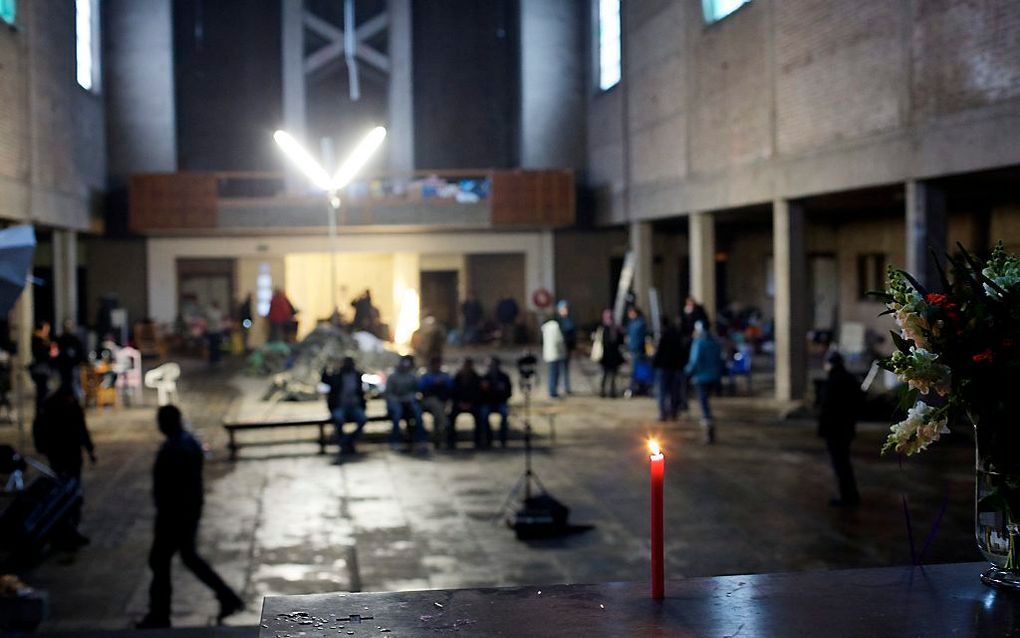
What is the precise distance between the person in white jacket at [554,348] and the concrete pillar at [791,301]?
12.9 feet

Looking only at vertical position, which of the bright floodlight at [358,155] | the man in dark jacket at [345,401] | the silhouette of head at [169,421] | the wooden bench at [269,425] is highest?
the bright floodlight at [358,155]

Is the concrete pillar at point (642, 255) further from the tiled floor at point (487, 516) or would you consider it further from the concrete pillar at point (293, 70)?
the concrete pillar at point (293, 70)

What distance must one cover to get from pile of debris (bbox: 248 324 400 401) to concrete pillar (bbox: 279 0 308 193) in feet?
49.0

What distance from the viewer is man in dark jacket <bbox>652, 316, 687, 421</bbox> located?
17.2 metres

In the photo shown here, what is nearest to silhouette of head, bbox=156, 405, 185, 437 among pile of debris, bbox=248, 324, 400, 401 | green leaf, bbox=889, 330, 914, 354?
green leaf, bbox=889, 330, 914, 354

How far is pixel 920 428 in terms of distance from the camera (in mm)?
3740

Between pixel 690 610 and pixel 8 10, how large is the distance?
76.4 ft

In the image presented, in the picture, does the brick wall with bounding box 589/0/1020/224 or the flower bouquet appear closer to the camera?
the flower bouquet

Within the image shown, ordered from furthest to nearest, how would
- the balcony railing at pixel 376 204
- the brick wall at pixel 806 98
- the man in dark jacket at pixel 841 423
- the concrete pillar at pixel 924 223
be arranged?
the balcony railing at pixel 376 204, the concrete pillar at pixel 924 223, the brick wall at pixel 806 98, the man in dark jacket at pixel 841 423

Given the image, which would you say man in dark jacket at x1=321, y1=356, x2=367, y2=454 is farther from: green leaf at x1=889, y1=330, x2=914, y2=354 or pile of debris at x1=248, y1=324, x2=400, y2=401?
green leaf at x1=889, y1=330, x2=914, y2=354

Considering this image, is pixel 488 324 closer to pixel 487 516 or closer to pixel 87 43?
pixel 87 43

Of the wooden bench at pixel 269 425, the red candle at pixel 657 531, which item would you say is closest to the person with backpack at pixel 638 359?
the wooden bench at pixel 269 425

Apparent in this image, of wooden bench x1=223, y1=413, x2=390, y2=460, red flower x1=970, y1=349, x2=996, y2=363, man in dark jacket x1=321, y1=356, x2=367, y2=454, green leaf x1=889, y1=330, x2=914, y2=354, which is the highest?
green leaf x1=889, y1=330, x2=914, y2=354

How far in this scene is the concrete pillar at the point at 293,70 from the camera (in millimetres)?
35344
